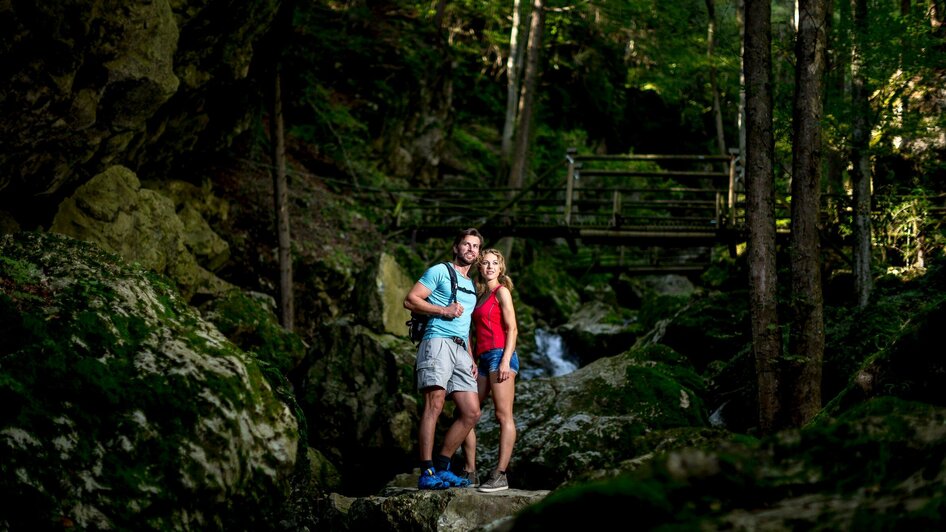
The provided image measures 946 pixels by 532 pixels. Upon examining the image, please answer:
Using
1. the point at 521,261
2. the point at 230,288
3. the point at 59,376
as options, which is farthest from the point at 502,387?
the point at 521,261

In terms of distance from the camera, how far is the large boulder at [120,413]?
10.1 ft

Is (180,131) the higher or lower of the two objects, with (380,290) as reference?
higher

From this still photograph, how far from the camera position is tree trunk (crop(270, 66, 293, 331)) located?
11.4m

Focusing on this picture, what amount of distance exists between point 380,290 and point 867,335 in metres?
6.13

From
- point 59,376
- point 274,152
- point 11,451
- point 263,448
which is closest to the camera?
point 11,451

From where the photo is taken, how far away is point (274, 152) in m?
11.7

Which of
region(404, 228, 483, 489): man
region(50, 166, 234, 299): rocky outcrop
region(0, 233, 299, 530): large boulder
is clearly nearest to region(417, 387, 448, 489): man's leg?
region(404, 228, 483, 489): man

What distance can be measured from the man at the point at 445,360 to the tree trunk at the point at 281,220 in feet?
23.1

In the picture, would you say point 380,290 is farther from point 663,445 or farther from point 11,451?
point 11,451

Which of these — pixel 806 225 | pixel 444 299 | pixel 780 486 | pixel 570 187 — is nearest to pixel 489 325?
pixel 444 299

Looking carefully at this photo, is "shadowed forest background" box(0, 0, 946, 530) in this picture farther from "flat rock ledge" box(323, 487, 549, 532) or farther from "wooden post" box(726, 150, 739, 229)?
"wooden post" box(726, 150, 739, 229)

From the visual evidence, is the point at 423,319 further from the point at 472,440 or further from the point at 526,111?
the point at 526,111

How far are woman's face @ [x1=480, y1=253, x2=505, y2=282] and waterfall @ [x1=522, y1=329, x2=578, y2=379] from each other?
28.4 feet

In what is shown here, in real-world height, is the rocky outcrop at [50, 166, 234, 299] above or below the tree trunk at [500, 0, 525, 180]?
below
